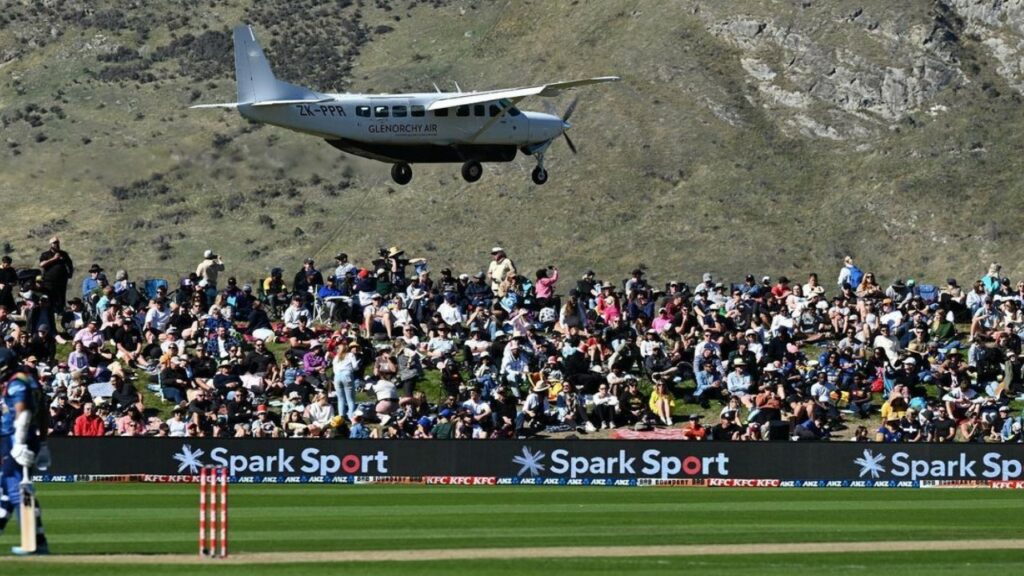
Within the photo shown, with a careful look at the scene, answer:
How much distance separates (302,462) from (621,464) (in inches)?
208

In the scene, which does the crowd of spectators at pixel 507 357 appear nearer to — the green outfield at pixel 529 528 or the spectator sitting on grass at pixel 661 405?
the spectator sitting on grass at pixel 661 405

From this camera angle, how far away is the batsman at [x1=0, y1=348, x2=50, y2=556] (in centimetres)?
1805

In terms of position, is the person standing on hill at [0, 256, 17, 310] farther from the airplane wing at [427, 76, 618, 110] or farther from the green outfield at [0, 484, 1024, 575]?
the green outfield at [0, 484, 1024, 575]

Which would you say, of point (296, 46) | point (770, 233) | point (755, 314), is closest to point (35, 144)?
point (296, 46)

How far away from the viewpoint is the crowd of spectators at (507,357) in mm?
34500

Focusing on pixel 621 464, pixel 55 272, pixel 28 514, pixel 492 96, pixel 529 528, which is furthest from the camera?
pixel 492 96

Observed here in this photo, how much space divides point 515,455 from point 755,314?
10.6m

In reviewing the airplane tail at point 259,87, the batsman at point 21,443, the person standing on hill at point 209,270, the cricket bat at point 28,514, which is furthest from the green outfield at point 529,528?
the person standing on hill at point 209,270

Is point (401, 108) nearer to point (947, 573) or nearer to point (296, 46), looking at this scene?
point (947, 573)

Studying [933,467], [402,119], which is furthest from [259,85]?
[933,467]

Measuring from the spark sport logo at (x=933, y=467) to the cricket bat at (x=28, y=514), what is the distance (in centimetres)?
1654

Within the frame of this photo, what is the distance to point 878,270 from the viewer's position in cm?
7581

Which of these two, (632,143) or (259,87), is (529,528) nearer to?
(259,87)

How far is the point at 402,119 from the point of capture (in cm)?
4269
